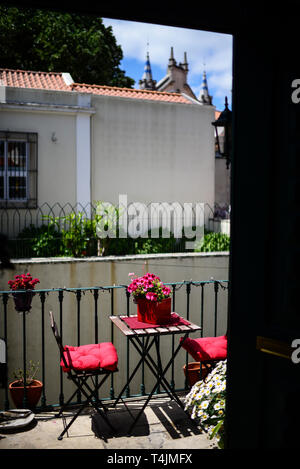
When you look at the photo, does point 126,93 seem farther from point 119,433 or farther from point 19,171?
point 119,433

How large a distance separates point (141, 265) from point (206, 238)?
391 cm

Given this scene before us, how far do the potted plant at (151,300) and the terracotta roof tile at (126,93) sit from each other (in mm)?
10122

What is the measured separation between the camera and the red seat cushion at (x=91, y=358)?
11.5 ft

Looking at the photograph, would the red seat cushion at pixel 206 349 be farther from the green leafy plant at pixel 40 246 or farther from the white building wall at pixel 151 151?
the white building wall at pixel 151 151

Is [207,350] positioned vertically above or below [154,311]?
below

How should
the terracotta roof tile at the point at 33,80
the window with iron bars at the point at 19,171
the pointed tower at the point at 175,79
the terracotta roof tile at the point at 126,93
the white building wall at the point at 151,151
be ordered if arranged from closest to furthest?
the window with iron bars at the point at 19,171 → the white building wall at the point at 151,151 → the terracotta roof tile at the point at 33,80 → the terracotta roof tile at the point at 126,93 → the pointed tower at the point at 175,79

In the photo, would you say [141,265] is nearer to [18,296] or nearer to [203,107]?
[18,296]

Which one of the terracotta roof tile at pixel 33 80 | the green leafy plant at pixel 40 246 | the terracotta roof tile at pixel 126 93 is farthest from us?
the terracotta roof tile at pixel 126 93

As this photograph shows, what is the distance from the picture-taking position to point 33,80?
43.3 feet

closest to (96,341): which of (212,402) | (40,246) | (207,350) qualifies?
(207,350)

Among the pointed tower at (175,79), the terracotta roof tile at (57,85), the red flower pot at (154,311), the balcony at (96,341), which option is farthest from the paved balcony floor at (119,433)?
the pointed tower at (175,79)

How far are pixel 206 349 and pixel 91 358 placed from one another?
1.08 metres

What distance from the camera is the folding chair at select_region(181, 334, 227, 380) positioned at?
12.7 ft

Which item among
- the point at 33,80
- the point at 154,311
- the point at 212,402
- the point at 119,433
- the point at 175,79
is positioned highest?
the point at 175,79
